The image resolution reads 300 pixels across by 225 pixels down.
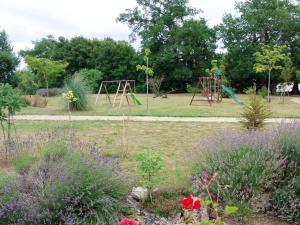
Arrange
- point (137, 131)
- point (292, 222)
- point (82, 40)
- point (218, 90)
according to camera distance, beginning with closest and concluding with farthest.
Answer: point (292, 222) < point (137, 131) < point (218, 90) < point (82, 40)

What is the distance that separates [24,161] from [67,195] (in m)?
1.32

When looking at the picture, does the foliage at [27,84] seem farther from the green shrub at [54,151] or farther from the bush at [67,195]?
the bush at [67,195]

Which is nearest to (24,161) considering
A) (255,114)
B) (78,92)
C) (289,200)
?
(289,200)

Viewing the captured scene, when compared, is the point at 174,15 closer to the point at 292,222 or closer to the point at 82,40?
the point at 82,40

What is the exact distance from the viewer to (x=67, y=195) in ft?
11.1

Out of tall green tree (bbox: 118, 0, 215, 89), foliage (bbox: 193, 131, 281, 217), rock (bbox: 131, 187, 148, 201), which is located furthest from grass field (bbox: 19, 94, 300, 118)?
tall green tree (bbox: 118, 0, 215, 89)

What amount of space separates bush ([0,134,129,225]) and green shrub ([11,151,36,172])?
1.45ft

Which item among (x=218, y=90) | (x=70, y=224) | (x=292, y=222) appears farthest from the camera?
(x=218, y=90)

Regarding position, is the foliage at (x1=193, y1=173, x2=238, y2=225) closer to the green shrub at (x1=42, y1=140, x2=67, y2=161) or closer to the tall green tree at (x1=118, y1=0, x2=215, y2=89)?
the green shrub at (x1=42, y1=140, x2=67, y2=161)

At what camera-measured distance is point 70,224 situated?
3.12m

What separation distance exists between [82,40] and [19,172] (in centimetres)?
2851

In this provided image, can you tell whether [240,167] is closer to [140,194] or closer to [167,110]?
[140,194]

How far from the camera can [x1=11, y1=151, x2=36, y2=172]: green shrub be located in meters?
4.32

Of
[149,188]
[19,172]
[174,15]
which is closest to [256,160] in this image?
[149,188]
